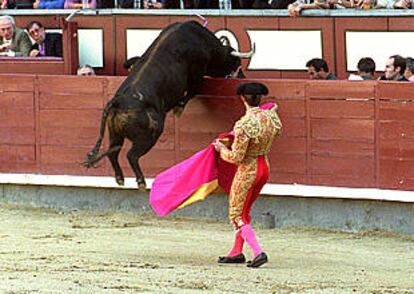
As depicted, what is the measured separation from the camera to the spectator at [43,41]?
13.6 m

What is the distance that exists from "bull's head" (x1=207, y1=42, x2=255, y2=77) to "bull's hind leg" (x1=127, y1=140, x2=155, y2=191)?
960 millimetres

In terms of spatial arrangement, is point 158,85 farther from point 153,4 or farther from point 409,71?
point 153,4

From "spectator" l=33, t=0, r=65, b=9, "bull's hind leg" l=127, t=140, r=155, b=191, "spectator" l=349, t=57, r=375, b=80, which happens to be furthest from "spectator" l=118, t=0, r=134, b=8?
"spectator" l=349, t=57, r=375, b=80

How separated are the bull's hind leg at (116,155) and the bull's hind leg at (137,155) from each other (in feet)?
Answer: 0.33

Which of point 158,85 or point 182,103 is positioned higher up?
point 158,85

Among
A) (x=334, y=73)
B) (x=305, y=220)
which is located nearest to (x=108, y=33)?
(x=334, y=73)

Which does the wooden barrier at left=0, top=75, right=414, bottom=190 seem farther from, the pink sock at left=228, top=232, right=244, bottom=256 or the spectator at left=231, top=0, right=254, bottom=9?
the pink sock at left=228, top=232, right=244, bottom=256

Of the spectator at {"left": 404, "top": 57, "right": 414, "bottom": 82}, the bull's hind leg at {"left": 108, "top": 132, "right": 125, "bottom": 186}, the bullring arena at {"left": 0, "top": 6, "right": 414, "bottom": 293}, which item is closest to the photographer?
the bullring arena at {"left": 0, "top": 6, "right": 414, "bottom": 293}

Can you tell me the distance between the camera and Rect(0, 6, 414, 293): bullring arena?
372 inches

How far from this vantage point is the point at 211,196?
40.9ft

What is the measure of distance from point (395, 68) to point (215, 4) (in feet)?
8.04

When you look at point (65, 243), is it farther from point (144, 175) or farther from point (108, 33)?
point (108, 33)

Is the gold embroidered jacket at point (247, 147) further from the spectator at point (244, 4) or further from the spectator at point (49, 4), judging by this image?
A: the spectator at point (49, 4)

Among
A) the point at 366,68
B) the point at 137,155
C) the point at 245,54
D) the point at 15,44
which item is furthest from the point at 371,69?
the point at 15,44
